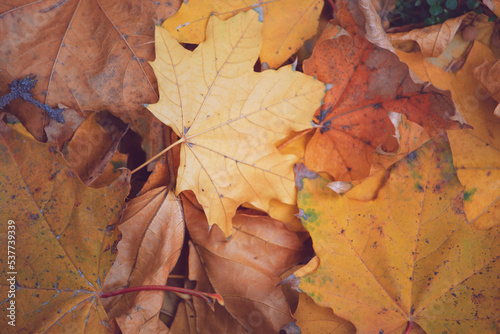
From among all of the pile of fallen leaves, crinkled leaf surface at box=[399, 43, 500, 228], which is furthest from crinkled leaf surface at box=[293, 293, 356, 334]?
crinkled leaf surface at box=[399, 43, 500, 228]

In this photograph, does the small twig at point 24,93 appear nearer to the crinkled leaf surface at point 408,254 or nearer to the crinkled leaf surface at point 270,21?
the crinkled leaf surface at point 270,21

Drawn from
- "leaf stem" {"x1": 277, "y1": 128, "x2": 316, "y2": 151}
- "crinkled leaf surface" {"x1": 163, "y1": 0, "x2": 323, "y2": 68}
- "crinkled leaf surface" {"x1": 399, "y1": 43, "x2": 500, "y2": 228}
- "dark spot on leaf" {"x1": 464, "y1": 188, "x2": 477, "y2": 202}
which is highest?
"crinkled leaf surface" {"x1": 163, "y1": 0, "x2": 323, "y2": 68}

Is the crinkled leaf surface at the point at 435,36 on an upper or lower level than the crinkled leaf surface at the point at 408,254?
upper

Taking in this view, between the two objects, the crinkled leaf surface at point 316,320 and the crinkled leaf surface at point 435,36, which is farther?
the crinkled leaf surface at point 435,36

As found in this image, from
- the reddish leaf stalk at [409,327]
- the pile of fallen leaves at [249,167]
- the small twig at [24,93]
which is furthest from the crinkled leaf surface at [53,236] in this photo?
the reddish leaf stalk at [409,327]

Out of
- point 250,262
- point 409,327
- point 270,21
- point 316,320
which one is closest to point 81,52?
point 270,21

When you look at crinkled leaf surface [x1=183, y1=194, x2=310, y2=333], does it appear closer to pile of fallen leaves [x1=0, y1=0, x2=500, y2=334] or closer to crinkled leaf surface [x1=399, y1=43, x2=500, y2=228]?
pile of fallen leaves [x1=0, y1=0, x2=500, y2=334]

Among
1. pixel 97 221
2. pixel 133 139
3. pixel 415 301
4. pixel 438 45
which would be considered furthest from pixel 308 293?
pixel 438 45

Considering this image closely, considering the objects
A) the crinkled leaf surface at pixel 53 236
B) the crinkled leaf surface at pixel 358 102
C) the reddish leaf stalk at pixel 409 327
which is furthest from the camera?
the crinkled leaf surface at pixel 358 102
